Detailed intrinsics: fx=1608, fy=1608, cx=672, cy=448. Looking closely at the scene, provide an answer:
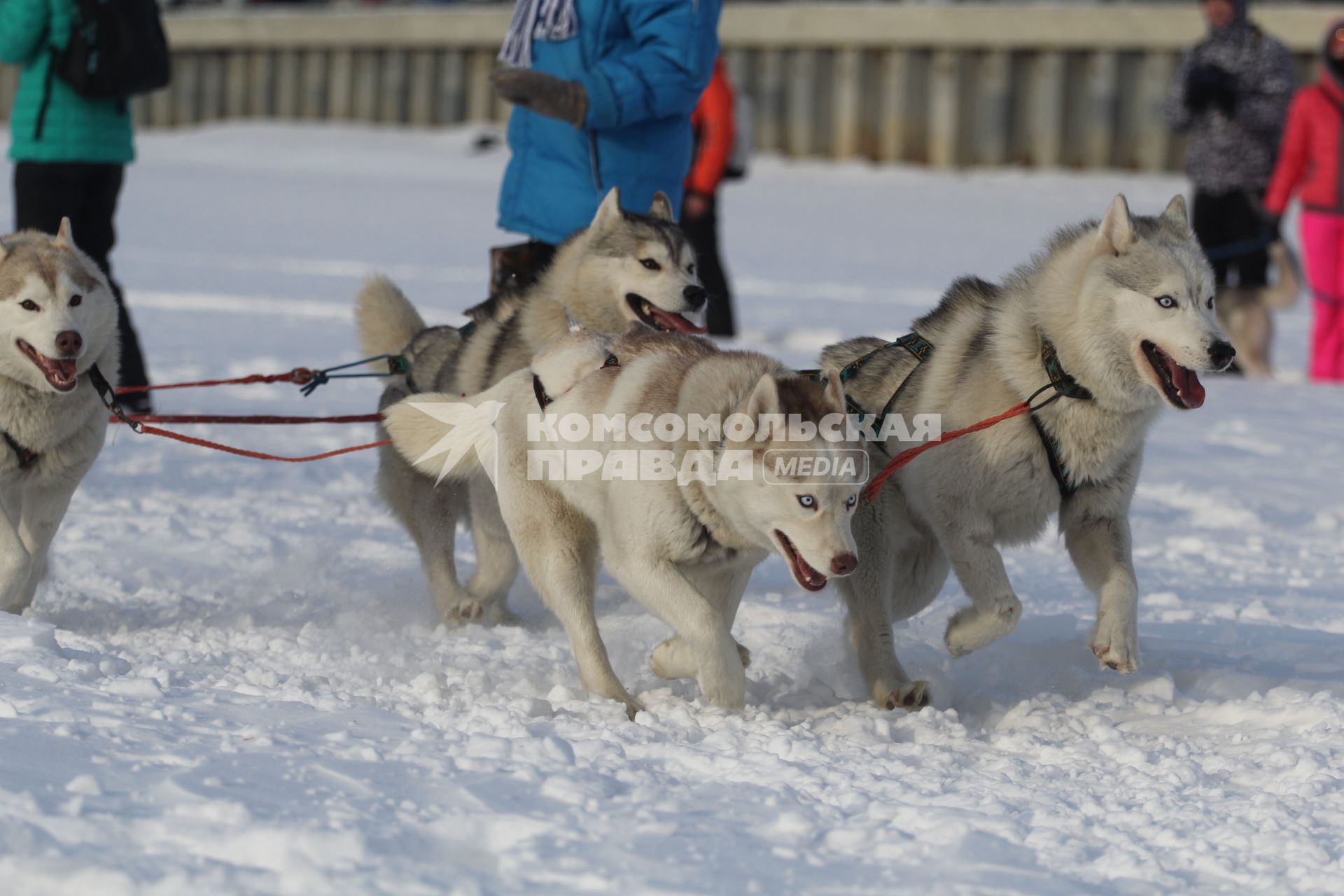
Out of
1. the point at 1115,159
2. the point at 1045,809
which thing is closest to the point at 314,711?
the point at 1045,809

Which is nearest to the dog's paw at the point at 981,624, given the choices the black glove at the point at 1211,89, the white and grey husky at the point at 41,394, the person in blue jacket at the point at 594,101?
the person in blue jacket at the point at 594,101

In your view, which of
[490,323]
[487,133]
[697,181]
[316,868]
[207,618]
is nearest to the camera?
[316,868]

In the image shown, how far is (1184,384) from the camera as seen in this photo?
3492 millimetres

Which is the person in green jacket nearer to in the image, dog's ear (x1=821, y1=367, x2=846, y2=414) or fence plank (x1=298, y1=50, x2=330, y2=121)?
dog's ear (x1=821, y1=367, x2=846, y2=414)

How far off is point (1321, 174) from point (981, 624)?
593cm

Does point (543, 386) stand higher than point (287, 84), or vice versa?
point (543, 386)

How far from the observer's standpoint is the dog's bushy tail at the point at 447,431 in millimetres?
3859

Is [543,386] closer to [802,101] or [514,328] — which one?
[514,328]

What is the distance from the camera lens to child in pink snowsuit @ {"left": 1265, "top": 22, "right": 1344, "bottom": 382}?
8461 millimetres

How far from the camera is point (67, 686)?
10.4ft

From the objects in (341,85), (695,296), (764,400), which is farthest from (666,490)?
(341,85)

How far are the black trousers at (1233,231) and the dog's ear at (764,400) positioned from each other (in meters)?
6.23

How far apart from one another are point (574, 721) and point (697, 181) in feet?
21.5

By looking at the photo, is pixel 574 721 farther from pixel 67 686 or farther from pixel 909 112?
pixel 909 112
